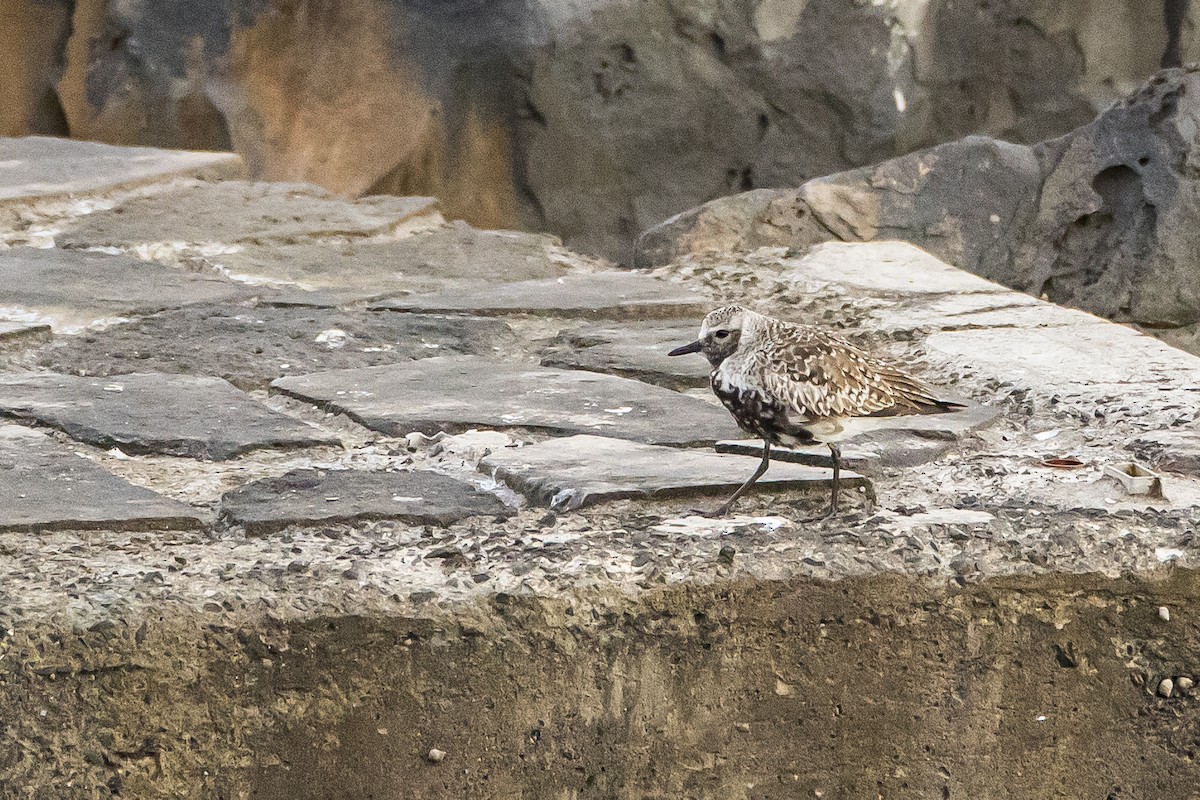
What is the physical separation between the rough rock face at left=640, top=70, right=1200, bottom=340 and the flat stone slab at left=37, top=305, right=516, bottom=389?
2.37 metres

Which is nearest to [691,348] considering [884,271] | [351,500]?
[351,500]

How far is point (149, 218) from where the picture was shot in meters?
3.71

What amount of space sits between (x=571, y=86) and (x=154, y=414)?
21.4 feet

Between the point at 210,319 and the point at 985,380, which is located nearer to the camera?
the point at 985,380

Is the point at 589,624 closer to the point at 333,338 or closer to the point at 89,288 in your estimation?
the point at 333,338

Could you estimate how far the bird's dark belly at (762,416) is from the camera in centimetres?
185

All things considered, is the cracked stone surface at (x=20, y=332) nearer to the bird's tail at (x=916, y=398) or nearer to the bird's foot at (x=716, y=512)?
the bird's foot at (x=716, y=512)

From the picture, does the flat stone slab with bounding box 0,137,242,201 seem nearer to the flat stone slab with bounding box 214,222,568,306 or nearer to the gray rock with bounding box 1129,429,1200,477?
the flat stone slab with bounding box 214,222,568,306

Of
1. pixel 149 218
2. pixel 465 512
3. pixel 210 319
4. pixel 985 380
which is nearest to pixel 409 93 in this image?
pixel 149 218

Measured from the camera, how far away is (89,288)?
2.98 meters

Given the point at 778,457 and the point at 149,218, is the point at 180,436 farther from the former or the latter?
the point at 149,218

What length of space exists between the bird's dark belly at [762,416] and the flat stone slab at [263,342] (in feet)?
3.08

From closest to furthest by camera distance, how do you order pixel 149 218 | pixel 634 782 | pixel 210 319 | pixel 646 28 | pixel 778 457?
→ 1. pixel 634 782
2. pixel 778 457
3. pixel 210 319
4. pixel 149 218
5. pixel 646 28

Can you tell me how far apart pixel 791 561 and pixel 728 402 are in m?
0.33
